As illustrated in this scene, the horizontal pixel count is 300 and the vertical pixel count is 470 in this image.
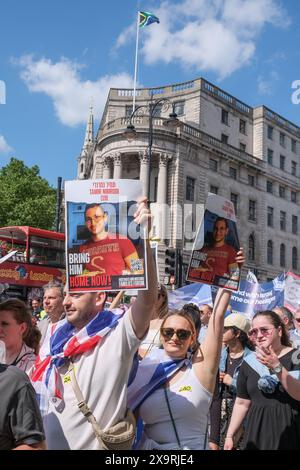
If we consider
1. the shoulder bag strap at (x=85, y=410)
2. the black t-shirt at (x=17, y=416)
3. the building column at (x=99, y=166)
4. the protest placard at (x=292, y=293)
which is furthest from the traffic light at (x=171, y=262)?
the building column at (x=99, y=166)

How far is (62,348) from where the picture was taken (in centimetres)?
283

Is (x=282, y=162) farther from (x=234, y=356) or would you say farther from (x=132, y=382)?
(x=132, y=382)

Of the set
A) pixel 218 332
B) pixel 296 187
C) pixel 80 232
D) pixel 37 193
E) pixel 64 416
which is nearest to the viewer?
pixel 64 416

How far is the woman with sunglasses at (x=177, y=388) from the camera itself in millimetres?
2828

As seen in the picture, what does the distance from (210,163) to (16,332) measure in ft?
127

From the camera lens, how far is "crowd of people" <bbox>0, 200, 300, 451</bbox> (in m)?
2.56

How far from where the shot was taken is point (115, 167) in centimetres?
3647

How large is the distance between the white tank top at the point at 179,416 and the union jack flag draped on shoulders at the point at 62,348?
533 millimetres

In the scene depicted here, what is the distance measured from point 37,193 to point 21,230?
2335 centimetres

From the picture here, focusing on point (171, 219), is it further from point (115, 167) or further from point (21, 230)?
point (21, 230)

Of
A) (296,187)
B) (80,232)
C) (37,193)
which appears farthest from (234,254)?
(296,187)

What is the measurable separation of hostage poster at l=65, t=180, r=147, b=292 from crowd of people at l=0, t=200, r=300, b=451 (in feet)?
0.30

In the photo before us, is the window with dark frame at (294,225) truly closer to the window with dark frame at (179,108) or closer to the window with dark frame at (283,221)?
the window with dark frame at (283,221)

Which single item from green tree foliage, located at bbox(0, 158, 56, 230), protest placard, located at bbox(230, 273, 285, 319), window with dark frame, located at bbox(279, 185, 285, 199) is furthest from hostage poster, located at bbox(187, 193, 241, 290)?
window with dark frame, located at bbox(279, 185, 285, 199)
